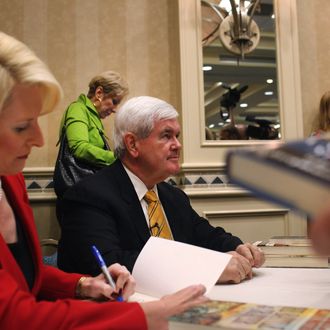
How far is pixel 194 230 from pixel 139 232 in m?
0.39

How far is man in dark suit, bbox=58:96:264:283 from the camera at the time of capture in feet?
4.25

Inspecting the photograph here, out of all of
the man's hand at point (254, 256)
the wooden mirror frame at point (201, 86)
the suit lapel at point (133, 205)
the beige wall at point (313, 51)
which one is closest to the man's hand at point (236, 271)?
the man's hand at point (254, 256)

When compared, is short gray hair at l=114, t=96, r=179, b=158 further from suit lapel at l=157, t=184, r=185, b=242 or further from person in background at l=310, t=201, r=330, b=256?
person in background at l=310, t=201, r=330, b=256

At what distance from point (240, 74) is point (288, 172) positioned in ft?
11.1

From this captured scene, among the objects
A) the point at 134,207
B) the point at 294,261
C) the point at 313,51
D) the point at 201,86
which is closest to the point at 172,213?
the point at 134,207

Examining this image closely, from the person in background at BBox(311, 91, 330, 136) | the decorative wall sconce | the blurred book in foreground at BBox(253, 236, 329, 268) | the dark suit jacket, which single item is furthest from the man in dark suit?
the person in background at BBox(311, 91, 330, 136)

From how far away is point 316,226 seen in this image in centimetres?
33

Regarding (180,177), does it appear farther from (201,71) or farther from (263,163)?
(263,163)

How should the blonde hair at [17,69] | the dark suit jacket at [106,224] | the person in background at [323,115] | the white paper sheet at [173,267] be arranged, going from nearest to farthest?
the blonde hair at [17,69] < the white paper sheet at [173,267] < the dark suit jacket at [106,224] < the person in background at [323,115]

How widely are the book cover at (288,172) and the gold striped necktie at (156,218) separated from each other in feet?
3.80

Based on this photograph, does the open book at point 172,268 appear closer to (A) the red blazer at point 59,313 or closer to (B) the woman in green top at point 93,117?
(A) the red blazer at point 59,313

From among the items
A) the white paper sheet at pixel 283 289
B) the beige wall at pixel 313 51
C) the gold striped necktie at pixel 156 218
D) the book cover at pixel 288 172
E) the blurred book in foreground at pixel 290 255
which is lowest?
the blurred book in foreground at pixel 290 255

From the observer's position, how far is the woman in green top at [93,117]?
2.57 metres

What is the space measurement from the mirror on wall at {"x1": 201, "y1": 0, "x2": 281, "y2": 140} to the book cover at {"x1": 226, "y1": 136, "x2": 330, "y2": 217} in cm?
311
